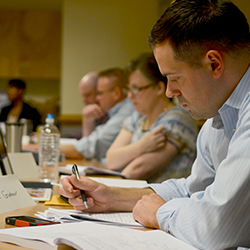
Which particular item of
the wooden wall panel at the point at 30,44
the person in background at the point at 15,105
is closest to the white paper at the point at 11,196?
the person in background at the point at 15,105

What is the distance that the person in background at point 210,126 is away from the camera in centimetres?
66

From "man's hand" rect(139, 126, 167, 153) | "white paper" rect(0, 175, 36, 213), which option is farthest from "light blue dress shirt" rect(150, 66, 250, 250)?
"man's hand" rect(139, 126, 167, 153)

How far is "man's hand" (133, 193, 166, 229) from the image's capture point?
2.77ft

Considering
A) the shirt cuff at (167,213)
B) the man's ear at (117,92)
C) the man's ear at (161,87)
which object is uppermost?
the man's ear at (161,87)

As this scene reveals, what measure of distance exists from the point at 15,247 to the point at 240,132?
479mm

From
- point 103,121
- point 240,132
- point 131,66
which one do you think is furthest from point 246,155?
point 103,121

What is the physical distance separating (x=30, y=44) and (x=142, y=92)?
4559 millimetres

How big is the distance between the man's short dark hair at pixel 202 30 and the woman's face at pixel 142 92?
112 cm

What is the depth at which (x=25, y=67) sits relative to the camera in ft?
20.2

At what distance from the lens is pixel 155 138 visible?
72.8 inches

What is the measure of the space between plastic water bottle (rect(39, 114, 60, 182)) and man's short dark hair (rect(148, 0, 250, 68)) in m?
0.82

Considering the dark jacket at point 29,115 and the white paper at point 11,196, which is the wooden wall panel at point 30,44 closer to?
the dark jacket at point 29,115

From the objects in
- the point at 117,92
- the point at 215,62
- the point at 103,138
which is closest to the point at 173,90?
the point at 215,62

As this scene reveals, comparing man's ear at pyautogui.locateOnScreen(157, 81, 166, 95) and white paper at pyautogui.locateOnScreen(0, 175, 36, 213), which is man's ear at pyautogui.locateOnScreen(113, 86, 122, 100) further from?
white paper at pyautogui.locateOnScreen(0, 175, 36, 213)
